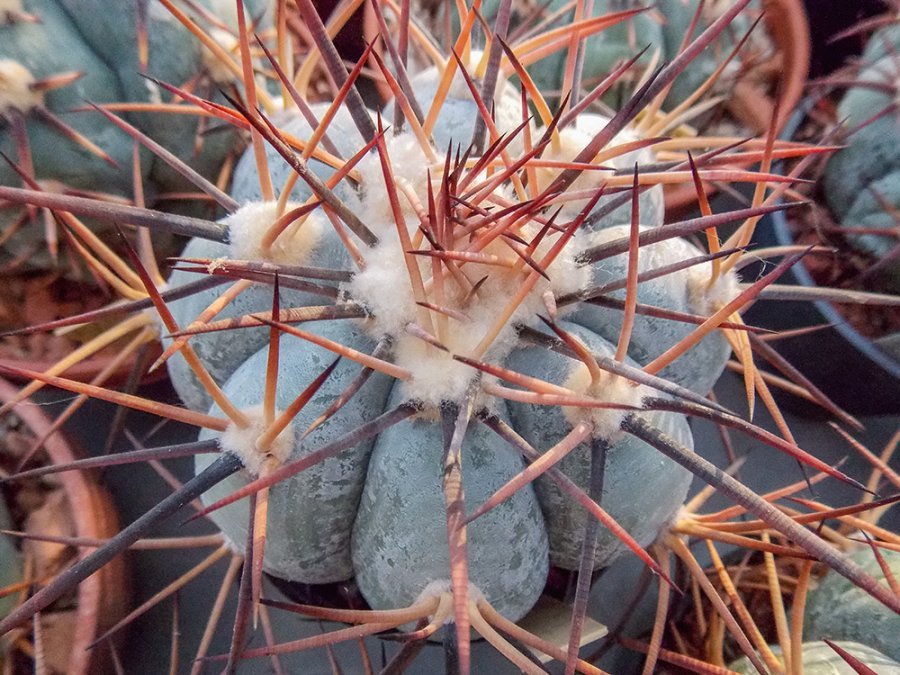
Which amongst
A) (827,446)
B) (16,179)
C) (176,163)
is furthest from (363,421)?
(827,446)

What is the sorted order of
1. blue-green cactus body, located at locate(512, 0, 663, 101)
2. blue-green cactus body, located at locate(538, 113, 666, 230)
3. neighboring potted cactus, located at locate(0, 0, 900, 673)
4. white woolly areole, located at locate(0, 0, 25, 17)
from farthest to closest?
blue-green cactus body, located at locate(512, 0, 663, 101) < white woolly areole, located at locate(0, 0, 25, 17) < blue-green cactus body, located at locate(538, 113, 666, 230) < neighboring potted cactus, located at locate(0, 0, 900, 673)

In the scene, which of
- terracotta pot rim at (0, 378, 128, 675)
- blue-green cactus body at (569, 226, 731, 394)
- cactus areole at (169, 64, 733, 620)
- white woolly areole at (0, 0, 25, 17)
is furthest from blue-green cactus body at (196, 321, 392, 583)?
white woolly areole at (0, 0, 25, 17)

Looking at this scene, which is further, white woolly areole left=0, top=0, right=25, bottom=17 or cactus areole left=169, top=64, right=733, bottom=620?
white woolly areole left=0, top=0, right=25, bottom=17

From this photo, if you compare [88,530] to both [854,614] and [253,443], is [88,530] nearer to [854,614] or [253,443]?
[253,443]

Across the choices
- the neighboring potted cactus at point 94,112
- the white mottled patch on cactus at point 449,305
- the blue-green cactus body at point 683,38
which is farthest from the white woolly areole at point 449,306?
the blue-green cactus body at point 683,38

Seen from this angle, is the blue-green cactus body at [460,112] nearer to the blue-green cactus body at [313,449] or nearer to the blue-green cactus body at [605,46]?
the blue-green cactus body at [313,449]

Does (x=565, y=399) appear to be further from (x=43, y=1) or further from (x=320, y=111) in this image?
(x=43, y=1)

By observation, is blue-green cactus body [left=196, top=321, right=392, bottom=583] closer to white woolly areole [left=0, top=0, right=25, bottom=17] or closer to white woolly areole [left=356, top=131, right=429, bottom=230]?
white woolly areole [left=356, top=131, right=429, bottom=230]
